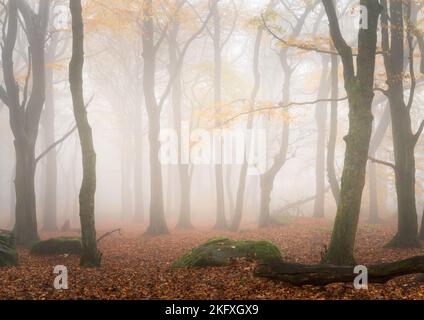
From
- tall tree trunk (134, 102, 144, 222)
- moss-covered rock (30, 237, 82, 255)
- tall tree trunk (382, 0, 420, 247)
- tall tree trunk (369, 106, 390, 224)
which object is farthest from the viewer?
tall tree trunk (134, 102, 144, 222)

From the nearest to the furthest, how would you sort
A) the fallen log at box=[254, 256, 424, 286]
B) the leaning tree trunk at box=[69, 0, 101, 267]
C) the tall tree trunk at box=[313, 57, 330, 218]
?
the fallen log at box=[254, 256, 424, 286] < the leaning tree trunk at box=[69, 0, 101, 267] < the tall tree trunk at box=[313, 57, 330, 218]

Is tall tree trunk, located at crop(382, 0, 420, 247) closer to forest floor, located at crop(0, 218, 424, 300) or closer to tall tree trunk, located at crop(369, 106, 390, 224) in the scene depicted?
forest floor, located at crop(0, 218, 424, 300)

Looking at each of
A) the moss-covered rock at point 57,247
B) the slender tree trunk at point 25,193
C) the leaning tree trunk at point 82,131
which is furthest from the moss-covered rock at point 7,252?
the slender tree trunk at point 25,193

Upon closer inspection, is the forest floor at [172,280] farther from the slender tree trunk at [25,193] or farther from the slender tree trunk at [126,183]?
the slender tree trunk at [126,183]

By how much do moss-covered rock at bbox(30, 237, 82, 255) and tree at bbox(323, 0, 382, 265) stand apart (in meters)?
8.27

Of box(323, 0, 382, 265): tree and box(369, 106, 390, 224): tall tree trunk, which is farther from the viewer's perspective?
box(369, 106, 390, 224): tall tree trunk

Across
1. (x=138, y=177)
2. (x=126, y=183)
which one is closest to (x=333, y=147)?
(x=138, y=177)

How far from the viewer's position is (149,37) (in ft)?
63.1

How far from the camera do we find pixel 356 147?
963cm

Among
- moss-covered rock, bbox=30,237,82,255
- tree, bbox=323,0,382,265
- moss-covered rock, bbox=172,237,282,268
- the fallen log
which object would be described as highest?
tree, bbox=323,0,382,265

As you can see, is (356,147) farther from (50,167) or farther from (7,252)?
(50,167)

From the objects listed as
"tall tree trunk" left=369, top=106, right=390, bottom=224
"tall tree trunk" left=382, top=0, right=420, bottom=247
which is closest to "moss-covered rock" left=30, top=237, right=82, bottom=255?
"tall tree trunk" left=382, top=0, right=420, bottom=247

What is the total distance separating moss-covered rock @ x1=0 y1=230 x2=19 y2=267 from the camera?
11172mm
